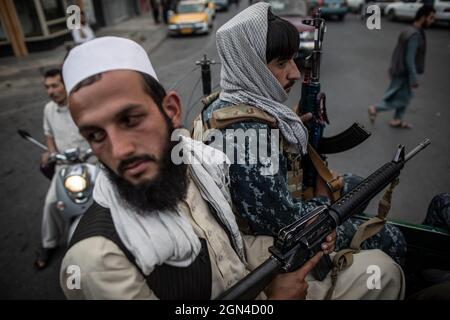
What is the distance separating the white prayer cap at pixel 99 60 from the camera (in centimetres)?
105

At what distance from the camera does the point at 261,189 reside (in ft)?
4.97

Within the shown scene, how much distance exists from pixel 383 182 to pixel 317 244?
60 cm

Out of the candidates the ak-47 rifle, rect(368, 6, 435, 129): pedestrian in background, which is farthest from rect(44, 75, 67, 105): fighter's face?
rect(368, 6, 435, 129): pedestrian in background

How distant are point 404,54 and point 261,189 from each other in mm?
4391

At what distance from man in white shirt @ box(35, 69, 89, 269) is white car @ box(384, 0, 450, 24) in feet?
49.3

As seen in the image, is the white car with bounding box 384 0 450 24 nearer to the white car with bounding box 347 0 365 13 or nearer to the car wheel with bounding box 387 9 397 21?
the car wheel with bounding box 387 9 397 21

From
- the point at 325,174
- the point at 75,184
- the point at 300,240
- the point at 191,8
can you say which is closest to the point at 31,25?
the point at 191,8

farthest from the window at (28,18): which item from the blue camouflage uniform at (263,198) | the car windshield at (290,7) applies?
the blue camouflage uniform at (263,198)

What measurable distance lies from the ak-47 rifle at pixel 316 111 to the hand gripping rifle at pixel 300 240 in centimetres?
60

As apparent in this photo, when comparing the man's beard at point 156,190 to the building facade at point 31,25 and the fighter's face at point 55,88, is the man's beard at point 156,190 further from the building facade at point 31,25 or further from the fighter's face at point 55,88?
the building facade at point 31,25

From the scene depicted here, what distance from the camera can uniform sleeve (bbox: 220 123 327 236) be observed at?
1.50 m
